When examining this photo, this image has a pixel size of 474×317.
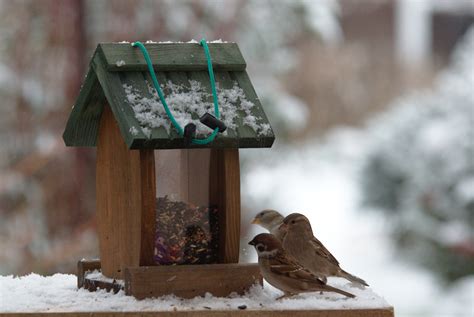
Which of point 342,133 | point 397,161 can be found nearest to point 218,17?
point 397,161

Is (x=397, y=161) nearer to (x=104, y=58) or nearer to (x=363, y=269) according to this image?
(x=363, y=269)

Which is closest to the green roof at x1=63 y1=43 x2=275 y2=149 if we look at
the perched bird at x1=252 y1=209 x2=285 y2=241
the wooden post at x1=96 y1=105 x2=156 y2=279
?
the wooden post at x1=96 y1=105 x2=156 y2=279

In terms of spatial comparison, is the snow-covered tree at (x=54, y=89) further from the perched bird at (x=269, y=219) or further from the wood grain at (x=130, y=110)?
the wood grain at (x=130, y=110)

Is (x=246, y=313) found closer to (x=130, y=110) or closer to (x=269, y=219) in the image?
(x=130, y=110)

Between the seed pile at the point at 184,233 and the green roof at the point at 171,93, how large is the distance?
0.27 meters

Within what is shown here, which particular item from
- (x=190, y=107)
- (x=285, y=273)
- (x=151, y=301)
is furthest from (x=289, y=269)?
(x=190, y=107)

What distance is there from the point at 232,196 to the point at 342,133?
11370 mm

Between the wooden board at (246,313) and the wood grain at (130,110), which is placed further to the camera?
the wood grain at (130,110)

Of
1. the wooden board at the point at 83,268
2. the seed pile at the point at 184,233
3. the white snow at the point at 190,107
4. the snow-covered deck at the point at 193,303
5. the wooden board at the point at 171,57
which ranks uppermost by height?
the wooden board at the point at 171,57

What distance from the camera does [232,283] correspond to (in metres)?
2.58

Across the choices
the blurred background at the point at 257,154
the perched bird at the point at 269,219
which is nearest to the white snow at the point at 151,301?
the perched bird at the point at 269,219

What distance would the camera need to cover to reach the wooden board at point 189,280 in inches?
97.3

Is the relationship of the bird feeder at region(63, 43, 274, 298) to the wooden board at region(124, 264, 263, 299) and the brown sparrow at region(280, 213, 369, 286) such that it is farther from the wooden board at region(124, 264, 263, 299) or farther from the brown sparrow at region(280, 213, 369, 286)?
the brown sparrow at region(280, 213, 369, 286)

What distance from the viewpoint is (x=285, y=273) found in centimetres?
254
